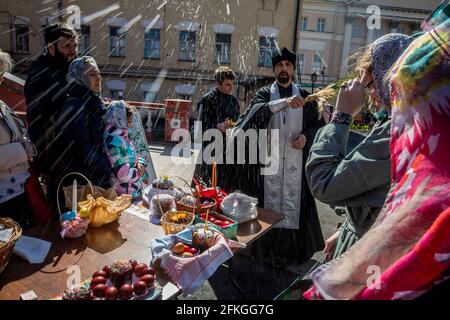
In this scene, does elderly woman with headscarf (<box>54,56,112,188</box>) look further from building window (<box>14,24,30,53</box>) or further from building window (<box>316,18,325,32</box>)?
building window (<box>316,18,325,32</box>)

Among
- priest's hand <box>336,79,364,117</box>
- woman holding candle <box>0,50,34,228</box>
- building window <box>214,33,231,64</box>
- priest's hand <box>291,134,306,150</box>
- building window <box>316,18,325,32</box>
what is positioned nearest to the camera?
priest's hand <box>336,79,364,117</box>

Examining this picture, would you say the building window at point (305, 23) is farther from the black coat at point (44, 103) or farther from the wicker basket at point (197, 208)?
the wicker basket at point (197, 208)

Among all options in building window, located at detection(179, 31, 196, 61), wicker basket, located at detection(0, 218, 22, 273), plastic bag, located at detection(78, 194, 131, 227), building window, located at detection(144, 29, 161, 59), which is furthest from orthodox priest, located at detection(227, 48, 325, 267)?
building window, located at detection(144, 29, 161, 59)

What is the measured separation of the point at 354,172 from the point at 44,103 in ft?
8.45

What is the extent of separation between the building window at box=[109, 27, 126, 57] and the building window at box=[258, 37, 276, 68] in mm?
7313

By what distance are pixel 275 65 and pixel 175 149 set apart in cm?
624

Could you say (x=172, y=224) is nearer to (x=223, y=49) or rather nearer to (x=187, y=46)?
(x=223, y=49)

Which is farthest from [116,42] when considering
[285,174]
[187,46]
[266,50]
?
[285,174]

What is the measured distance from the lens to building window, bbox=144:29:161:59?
1792 cm

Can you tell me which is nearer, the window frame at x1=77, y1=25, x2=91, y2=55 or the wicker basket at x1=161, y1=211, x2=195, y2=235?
the wicker basket at x1=161, y1=211, x2=195, y2=235

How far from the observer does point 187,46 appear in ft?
58.9

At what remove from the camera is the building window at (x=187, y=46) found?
1785 centimetres

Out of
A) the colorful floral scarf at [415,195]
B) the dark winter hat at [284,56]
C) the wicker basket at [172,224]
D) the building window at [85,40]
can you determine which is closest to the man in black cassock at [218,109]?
the dark winter hat at [284,56]
